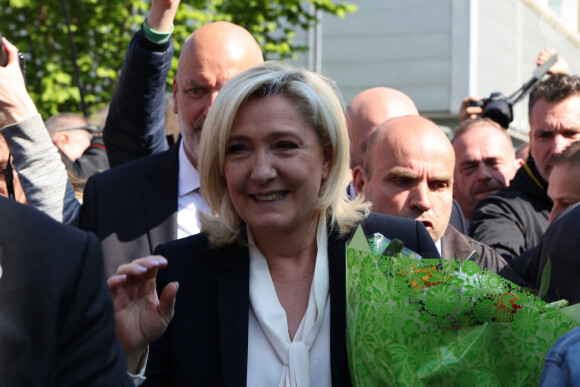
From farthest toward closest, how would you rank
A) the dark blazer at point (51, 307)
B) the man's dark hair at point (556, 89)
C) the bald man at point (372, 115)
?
the man's dark hair at point (556, 89)
the bald man at point (372, 115)
the dark blazer at point (51, 307)

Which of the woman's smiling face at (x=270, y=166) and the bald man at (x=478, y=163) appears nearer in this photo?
the woman's smiling face at (x=270, y=166)

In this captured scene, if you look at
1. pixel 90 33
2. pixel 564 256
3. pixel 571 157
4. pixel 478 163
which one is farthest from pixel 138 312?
pixel 90 33

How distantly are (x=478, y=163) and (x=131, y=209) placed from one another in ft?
8.67

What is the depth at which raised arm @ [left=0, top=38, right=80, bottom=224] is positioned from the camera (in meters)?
2.79

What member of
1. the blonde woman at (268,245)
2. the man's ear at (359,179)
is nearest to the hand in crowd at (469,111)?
the man's ear at (359,179)

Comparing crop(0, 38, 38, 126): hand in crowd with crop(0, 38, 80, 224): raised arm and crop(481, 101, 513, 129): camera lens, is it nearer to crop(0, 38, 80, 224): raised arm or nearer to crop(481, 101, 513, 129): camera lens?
crop(0, 38, 80, 224): raised arm

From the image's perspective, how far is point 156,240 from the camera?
3.21 meters

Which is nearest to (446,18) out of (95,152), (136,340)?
(95,152)

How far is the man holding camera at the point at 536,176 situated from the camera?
4.24 meters

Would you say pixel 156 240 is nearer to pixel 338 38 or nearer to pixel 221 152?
pixel 221 152

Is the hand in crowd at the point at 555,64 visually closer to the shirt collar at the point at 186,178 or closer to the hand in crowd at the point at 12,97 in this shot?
the shirt collar at the point at 186,178

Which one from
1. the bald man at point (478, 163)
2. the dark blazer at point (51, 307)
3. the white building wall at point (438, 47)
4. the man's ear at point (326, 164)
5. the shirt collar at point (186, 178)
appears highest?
the dark blazer at point (51, 307)

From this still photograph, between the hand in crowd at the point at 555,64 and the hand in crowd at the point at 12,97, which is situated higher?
the hand in crowd at the point at 12,97

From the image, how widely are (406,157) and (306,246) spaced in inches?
36.7
